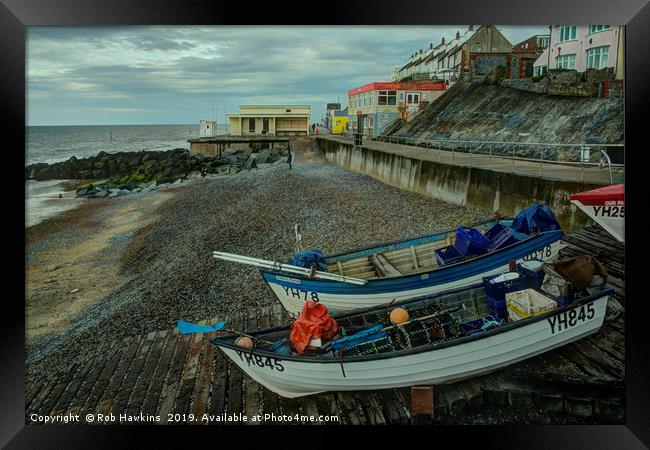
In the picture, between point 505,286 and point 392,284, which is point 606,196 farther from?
point 392,284

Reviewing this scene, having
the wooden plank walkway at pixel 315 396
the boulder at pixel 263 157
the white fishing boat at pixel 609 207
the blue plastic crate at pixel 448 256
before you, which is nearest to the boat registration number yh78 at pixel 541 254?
the wooden plank walkway at pixel 315 396

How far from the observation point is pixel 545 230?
5.88 meters

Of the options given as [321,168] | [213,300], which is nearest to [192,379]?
[213,300]

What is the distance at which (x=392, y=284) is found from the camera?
5484 millimetres

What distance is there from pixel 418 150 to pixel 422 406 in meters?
6.70

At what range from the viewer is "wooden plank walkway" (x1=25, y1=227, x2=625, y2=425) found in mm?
4270

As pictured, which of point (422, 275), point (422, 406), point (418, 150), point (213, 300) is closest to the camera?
point (422, 406)

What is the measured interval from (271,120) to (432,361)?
527 cm

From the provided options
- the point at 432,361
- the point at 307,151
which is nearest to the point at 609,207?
the point at 432,361
